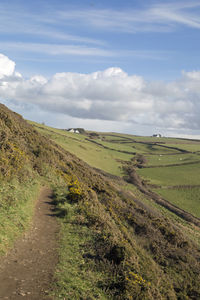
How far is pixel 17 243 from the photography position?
438 inches

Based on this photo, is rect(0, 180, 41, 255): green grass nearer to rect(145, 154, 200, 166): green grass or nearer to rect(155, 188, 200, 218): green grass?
rect(155, 188, 200, 218): green grass

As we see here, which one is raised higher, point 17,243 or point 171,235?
point 17,243

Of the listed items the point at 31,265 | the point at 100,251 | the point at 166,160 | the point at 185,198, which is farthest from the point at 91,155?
the point at 31,265

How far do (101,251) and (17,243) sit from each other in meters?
4.08

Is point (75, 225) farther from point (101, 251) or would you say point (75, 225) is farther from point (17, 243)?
point (17, 243)

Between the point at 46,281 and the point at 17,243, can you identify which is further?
the point at 17,243

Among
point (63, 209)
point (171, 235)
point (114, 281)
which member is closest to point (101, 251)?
point (114, 281)

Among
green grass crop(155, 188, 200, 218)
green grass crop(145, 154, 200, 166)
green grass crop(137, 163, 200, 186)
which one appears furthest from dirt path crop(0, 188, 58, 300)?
green grass crop(145, 154, 200, 166)

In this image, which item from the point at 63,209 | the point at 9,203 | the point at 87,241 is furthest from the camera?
the point at 63,209

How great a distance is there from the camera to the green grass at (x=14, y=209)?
1111 centimetres

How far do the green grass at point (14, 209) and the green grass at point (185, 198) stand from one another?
1807 inches

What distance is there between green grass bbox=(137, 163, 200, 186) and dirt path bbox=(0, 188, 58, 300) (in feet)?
247

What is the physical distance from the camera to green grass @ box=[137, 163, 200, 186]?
286 feet

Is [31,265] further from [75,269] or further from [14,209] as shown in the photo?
[14,209]
